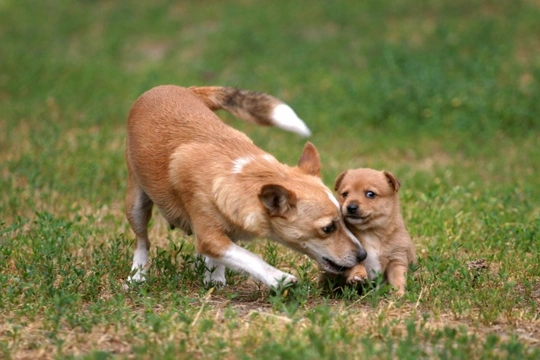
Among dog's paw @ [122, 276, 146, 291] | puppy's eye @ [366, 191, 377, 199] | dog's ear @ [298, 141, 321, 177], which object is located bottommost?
dog's paw @ [122, 276, 146, 291]

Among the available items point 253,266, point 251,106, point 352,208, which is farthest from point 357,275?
point 251,106

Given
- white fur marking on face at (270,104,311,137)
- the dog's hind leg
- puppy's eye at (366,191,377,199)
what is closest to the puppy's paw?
puppy's eye at (366,191,377,199)

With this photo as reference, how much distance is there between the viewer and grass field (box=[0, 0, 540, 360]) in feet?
18.3

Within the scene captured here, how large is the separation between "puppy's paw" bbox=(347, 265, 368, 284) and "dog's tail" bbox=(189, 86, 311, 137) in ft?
5.08

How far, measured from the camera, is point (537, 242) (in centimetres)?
773

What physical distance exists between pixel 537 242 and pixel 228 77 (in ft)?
31.3

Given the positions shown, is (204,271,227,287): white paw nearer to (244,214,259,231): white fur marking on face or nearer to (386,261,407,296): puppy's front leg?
(244,214,259,231): white fur marking on face

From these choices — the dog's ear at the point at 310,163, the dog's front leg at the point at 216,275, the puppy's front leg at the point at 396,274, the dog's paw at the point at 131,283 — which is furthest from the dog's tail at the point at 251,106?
the dog's paw at the point at 131,283

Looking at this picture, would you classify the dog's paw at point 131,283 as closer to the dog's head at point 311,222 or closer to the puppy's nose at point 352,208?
the dog's head at point 311,222

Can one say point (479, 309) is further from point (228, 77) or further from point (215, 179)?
point (228, 77)

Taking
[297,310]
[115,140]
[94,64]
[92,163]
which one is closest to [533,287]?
[297,310]

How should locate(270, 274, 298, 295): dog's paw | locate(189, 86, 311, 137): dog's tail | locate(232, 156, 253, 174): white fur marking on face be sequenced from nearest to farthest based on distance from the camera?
locate(270, 274, 298, 295): dog's paw, locate(232, 156, 253, 174): white fur marking on face, locate(189, 86, 311, 137): dog's tail

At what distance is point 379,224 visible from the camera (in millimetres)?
6879

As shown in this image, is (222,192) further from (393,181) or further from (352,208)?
(393,181)
